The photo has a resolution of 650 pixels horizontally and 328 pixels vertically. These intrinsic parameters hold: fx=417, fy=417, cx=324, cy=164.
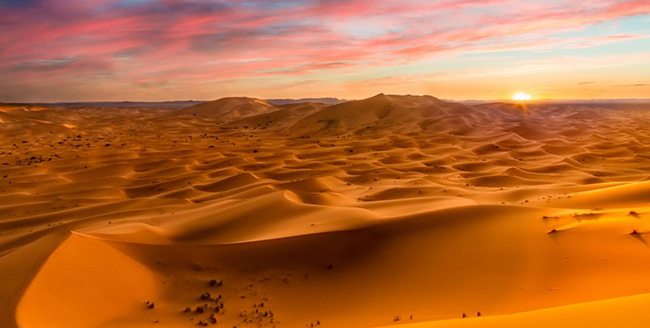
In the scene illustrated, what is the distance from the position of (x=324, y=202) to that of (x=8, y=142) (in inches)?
925

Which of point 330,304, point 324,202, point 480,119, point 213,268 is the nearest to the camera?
point 330,304

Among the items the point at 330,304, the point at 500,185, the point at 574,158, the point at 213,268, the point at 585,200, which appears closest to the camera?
the point at 330,304

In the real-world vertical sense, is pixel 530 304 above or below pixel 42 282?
below

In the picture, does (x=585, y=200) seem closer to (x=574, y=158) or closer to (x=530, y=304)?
(x=530, y=304)

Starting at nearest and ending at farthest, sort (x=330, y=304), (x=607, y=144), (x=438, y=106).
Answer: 1. (x=330, y=304)
2. (x=607, y=144)
3. (x=438, y=106)

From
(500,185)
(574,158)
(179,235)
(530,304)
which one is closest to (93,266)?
(179,235)

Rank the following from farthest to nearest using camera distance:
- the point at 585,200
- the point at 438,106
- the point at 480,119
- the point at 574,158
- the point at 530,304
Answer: the point at 438,106 < the point at 480,119 < the point at 574,158 < the point at 585,200 < the point at 530,304

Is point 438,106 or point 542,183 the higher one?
point 438,106

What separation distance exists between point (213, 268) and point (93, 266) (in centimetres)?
131

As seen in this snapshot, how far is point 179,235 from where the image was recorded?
260 inches

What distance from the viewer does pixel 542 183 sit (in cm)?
1230

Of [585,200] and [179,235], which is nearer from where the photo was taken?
[179,235]

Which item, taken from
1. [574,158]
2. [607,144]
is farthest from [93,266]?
[607,144]

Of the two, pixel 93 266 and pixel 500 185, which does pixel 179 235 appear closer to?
pixel 93 266
